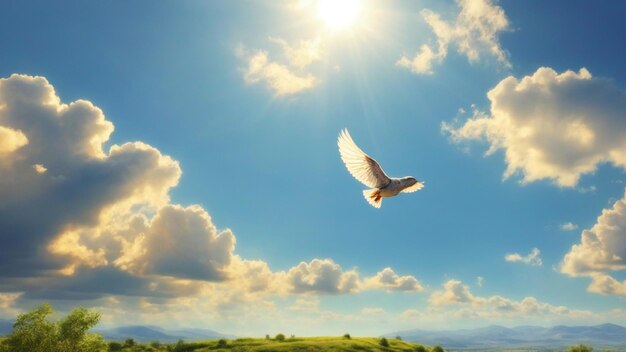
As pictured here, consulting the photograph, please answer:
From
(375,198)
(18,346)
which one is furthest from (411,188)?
(18,346)

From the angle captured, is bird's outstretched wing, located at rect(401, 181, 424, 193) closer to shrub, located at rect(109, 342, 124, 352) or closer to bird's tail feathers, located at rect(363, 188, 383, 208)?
bird's tail feathers, located at rect(363, 188, 383, 208)

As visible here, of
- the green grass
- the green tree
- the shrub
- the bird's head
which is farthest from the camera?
the green tree

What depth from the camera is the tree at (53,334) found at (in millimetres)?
84438

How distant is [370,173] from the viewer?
15344 mm

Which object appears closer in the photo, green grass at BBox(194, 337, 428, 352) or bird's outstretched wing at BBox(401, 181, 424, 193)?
bird's outstretched wing at BBox(401, 181, 424, 193)

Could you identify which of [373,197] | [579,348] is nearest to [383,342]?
[579,348]

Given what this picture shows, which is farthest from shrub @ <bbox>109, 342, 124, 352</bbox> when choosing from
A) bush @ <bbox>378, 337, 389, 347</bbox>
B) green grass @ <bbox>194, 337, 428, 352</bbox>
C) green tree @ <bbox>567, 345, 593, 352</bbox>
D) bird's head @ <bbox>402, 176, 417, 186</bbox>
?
green tree @ <bbox>567, 345, 593, 352</bbox>

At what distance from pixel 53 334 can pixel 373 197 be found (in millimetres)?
92558

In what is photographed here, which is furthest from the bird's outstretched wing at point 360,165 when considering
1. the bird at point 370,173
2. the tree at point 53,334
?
the tree at point 53,334

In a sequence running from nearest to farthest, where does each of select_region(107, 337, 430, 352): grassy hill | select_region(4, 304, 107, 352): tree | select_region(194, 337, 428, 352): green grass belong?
select_region(4, 304, 107, 352): tree
select_region(194, 337, 428, 352): green grass
select_region(107, 337, 430, 352): grassy hill

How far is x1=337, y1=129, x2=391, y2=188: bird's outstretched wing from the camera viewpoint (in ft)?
50.0

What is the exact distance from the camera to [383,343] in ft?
441

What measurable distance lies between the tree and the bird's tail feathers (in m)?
86.8

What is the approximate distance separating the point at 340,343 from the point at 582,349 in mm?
79174
